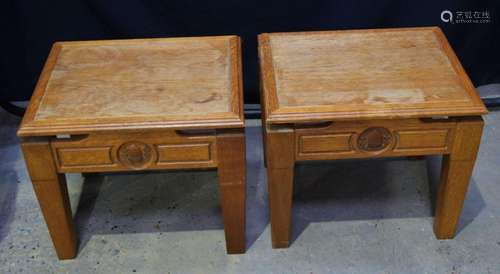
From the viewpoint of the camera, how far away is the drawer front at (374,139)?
1425 mm

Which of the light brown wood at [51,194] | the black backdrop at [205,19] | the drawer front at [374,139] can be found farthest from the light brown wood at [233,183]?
the black backdrop at [205,19]

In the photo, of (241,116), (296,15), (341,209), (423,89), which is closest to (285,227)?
(341,209)

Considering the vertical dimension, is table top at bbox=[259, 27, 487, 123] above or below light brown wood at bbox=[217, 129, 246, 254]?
above

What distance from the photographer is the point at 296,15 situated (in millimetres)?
1985

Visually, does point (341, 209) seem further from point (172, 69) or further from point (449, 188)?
point (172, 69)

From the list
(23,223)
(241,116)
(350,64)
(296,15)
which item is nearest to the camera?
(241,116)

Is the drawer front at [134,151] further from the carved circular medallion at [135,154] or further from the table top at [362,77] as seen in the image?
the table top at [362,77]

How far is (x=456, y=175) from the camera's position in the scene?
1.54 metres

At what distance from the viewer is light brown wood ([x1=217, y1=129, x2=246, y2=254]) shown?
1.41 m

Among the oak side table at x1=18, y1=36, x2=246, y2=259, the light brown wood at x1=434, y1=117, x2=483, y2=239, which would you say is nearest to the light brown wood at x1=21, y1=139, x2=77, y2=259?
the oak side table at x1=18, y1=36, x2=246, y2=259

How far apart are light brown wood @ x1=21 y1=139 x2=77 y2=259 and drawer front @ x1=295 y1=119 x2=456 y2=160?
1.82 ft

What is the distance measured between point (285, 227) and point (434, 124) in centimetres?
45

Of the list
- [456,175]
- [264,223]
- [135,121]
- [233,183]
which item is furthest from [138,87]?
[456,175]

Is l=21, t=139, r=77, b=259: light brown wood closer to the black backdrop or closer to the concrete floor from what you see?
the concrete floor
